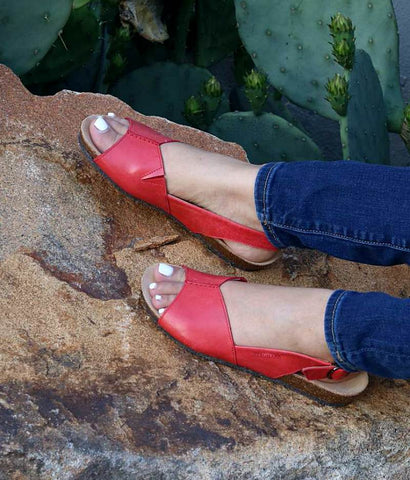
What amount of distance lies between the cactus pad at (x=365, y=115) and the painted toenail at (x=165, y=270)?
690 millimetres

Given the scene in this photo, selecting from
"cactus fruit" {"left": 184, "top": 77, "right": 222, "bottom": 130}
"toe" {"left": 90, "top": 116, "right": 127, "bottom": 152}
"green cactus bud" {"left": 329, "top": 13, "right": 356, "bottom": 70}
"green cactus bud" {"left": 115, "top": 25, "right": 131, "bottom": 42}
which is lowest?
"cactus fruit" {"left": 184, "top": 77, "right": 222, "bottom": 130}

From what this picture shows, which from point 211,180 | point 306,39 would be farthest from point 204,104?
point 211,180

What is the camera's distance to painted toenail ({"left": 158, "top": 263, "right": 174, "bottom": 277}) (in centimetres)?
140

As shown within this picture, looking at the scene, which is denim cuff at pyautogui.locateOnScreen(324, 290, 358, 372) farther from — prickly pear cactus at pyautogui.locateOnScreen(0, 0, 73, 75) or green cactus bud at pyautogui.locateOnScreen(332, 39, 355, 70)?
prickly pear cactus at pyautogui.locateOnScreen(0, 0, 73, 75)

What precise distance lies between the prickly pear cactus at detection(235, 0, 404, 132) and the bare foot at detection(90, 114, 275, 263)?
28.0 inches

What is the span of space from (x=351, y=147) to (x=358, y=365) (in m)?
0.79

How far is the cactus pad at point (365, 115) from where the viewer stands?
76.2 inches

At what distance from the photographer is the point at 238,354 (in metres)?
1.33

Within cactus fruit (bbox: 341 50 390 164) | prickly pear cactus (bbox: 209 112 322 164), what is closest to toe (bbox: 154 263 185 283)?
cactus fruit (bbox: 341 50 390 164)

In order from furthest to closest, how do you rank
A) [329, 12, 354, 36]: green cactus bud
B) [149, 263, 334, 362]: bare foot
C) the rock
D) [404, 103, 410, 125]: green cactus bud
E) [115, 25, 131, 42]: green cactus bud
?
[115, 25, 131, 42]: green cactus bud < [404, 103, 410, 125]: green cactus bud < [329, 12, 354, 36]: green cactus bud < [149, 263, 334, 362]: bare foot < the rock

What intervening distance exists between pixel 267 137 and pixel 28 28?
65cm

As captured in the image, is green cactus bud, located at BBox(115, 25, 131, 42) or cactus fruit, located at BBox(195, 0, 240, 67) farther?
cactus fruit, located at BBox(195, 0, 240, 67)

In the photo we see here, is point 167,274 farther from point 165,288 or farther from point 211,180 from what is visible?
point 211,180

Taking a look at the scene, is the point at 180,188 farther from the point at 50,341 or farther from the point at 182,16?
the point at 182,16
